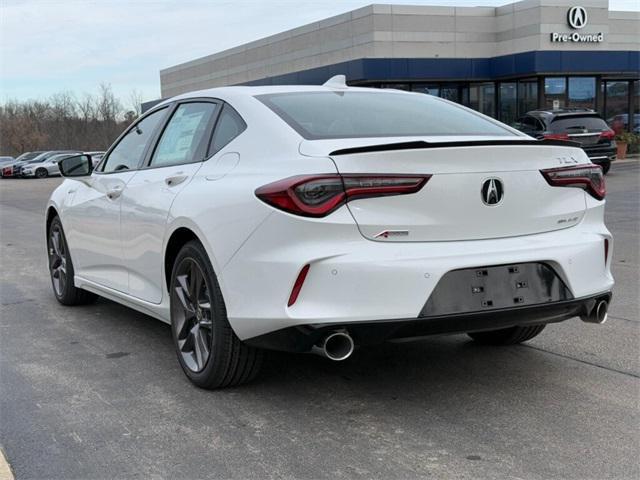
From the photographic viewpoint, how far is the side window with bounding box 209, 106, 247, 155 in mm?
4059

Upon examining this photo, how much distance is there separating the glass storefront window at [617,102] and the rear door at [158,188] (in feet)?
97.3

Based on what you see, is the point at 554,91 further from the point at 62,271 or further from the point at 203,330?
the point at 203,330

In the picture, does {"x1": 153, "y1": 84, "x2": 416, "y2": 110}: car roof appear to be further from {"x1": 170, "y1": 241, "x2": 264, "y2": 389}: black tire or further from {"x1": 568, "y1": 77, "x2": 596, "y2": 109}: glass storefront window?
{"x1": 568, "y1": 77, "x2": 596, "y2": 109}: glass storefront window

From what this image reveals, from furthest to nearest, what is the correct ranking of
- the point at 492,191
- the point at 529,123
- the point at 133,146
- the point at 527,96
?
the point at 527,96 → the point at 529,123 → the point at 133,146 → the point at 492,191

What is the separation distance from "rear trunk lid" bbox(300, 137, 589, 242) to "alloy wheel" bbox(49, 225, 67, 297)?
3545mm

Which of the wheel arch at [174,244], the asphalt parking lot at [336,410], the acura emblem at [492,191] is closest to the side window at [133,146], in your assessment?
the wheel arch at [174,244]

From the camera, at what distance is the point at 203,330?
13.3ft

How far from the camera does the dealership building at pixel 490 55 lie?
2767 cm

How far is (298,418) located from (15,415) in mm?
1459

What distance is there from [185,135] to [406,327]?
206cm

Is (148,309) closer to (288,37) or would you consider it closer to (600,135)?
(600,135)

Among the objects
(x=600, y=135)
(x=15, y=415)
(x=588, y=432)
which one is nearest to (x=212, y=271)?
(x=15, y=415)

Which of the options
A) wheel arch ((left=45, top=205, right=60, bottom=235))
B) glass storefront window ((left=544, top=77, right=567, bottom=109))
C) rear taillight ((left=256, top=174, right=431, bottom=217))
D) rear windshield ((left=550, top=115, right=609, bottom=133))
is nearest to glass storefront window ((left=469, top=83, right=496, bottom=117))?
glass storefront window ((left=544, top=77, right=567, bottom=109))

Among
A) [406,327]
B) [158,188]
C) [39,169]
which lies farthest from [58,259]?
[39,169]
